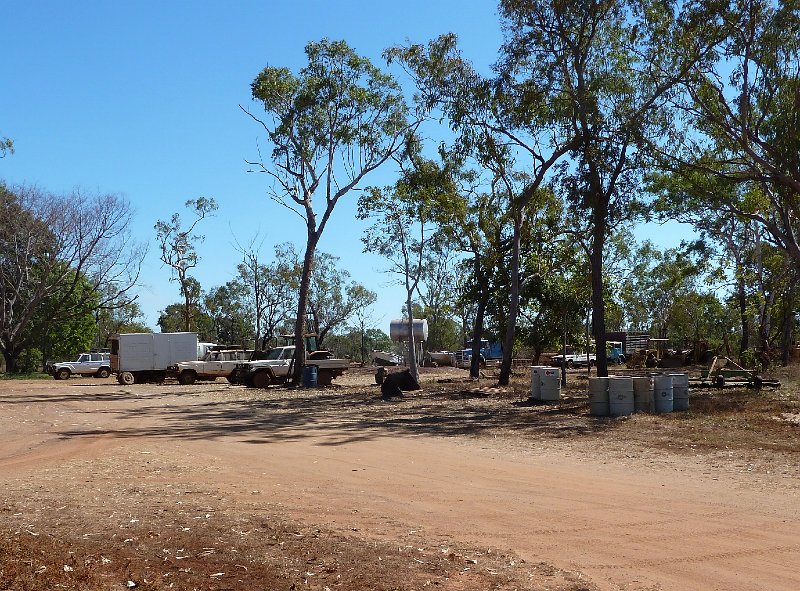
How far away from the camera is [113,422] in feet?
70.5

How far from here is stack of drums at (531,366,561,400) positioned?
24.3 m

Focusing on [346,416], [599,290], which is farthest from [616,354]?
[346,416]

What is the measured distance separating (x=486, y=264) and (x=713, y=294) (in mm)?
18972

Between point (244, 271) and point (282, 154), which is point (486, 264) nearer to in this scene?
point (282, 154)

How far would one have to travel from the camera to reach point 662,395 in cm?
2025

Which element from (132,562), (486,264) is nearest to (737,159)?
(486,264)

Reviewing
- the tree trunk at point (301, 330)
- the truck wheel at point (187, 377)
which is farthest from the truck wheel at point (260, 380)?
the truck wheel at point (187, 377)

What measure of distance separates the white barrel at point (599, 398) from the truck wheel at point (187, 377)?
28.2 metres

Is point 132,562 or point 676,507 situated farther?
point 676,507

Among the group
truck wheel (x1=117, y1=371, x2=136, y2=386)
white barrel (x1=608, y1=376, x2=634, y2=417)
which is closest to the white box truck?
truck wheel (x1=117, y1=371, x2=136, y2=386)

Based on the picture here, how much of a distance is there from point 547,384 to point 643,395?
14.0ft

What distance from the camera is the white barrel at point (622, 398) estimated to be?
2009cm

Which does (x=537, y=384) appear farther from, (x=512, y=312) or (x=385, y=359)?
(x=385, y=359)

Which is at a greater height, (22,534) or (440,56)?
(440,56)
